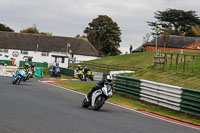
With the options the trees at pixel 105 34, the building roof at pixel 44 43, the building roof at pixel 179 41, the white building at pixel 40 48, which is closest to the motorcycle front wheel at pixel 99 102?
the white building at pixel 40 48

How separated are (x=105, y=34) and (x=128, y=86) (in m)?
71.4

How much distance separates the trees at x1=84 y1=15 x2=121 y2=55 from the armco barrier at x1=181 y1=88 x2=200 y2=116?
75.4m

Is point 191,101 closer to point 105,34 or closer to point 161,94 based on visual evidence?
point 161,94

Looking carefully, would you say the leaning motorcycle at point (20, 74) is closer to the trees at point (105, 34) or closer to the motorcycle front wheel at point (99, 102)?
the motorcycle front wheel at point (99, 102)

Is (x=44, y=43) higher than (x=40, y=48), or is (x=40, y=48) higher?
(x=44, y=43)

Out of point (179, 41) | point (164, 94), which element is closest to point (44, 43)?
point (179, 41)

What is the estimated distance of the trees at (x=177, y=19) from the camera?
9450cm

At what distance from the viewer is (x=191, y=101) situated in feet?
45.2

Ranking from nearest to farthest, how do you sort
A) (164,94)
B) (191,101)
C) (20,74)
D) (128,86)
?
(191,101)
(164,94)
(128,86)
(20,74)

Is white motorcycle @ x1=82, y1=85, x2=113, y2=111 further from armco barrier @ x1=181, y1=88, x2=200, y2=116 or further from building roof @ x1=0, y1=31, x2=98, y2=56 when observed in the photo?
building roof @ x1=0, y1=31, x2=98, y2=56

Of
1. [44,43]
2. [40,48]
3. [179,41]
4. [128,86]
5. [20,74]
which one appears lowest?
[128,86]

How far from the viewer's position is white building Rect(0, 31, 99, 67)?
8381 cm

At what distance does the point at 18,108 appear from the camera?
11.0 metres

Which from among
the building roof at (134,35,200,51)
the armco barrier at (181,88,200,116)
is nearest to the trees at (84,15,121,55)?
the building roof at (134,35,200,51)
